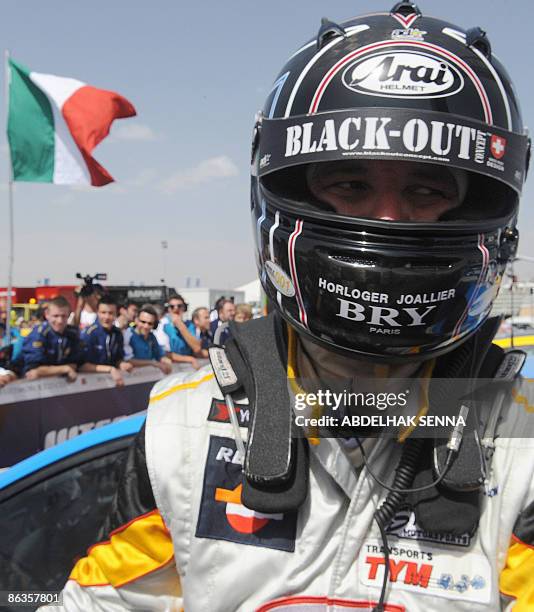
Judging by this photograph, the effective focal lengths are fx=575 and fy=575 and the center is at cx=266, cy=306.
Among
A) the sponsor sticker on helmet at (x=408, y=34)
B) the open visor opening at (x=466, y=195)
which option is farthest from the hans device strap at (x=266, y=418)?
the sponsor sticker on helmet at (x=408, y=34)

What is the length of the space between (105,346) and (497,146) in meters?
5.63

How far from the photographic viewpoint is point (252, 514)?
3.99 feet

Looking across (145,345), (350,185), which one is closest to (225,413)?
(350,185)

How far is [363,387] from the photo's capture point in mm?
1264

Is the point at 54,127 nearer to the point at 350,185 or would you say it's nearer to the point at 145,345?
the point at 145,345

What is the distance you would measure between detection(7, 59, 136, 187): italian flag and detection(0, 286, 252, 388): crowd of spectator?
1625 millimetres

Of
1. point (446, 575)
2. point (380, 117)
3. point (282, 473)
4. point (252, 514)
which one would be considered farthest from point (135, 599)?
point (380, 117)

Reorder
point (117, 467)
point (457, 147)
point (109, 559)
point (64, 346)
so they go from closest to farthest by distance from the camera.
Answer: point (457, 147) < point (109, 559) < point (117, 467) < point (64, 346)

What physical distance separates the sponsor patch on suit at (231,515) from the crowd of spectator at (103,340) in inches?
106

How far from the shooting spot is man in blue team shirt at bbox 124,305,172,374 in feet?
22.6

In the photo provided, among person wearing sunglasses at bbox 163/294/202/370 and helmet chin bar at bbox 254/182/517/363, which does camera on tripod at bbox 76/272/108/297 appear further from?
helmet chin bar at bbox 254/182/517/363

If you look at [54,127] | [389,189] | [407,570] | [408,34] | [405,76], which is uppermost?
[54,127]

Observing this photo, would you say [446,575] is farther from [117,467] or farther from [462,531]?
[117,467]

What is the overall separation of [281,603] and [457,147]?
3.28ft
